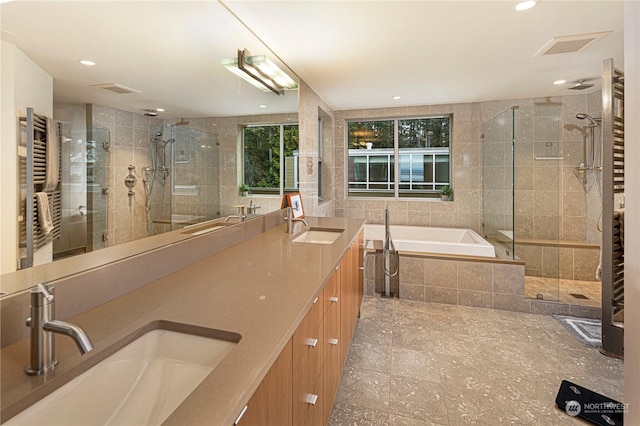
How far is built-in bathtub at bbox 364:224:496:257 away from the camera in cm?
360

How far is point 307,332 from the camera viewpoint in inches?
46.3

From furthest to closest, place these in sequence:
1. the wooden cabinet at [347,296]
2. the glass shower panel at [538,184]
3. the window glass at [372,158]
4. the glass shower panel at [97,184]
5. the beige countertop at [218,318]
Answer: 1. the window glass at [372,158]
2. the glass shower panel at [538,184]
3. the wooden cabinet at [347,296]
4. the glass shower panel at [97,184]
5. the beige countertop at [218,318]

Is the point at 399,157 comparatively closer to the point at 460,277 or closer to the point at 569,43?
the point at 460,277

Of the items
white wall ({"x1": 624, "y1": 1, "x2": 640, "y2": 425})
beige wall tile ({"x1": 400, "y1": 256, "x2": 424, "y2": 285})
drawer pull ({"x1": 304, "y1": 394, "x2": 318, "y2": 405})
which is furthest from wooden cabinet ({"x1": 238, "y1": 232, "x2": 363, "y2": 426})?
beige wall tile ({"x1": 400, "y1": 256, "x2": 424, "y2": 285})

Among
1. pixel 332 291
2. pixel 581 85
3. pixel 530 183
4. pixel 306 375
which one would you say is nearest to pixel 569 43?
pixel 581 85

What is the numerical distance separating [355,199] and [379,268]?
163 centimetres

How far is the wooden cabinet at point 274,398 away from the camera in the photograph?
2.39 ft

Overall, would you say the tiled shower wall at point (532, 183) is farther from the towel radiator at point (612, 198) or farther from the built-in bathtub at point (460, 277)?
the towel radiator at point (612, 198)

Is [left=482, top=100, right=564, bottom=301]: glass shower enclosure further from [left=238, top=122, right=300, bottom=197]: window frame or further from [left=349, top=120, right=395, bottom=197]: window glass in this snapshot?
[left=238, top=122, right=300, bottom=197]: window frame

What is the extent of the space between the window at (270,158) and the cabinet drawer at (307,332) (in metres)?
1.25

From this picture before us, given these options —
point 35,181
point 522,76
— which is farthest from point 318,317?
point 522,76

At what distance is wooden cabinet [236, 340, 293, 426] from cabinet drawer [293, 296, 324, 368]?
53 millimetres

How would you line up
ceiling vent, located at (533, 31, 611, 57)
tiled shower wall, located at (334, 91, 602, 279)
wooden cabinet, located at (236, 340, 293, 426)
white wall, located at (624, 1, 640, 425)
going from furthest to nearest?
tiled shower wall, located at (334, 91, 602, 279)
ceiling vent, located at (533, 31, 611, 57)
white wall, located at (624, 1, 640, 425)
wooden cabinet, located at (236, 340, 293, 426)

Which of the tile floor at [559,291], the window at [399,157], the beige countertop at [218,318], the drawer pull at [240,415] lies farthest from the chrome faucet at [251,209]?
the window at [399,157]
